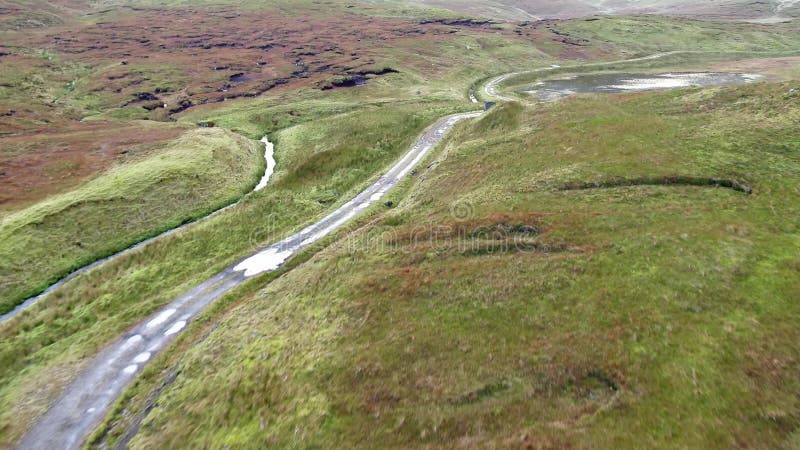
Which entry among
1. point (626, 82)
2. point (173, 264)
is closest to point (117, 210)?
point (173, 264)

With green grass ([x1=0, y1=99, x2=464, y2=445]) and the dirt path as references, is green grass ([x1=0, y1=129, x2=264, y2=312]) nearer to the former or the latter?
the dirt path

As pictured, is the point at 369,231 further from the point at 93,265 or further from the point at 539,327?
the point at 93,265

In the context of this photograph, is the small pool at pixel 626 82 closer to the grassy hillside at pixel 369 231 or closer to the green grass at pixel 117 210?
the grassy hillside at pixel 369 231

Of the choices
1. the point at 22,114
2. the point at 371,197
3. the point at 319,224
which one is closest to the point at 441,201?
the point at 371,197

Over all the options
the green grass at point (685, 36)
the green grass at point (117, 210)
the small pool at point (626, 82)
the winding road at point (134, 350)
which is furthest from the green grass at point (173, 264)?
the green grass at point (685, 36)

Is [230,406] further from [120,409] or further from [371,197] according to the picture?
[371,197]

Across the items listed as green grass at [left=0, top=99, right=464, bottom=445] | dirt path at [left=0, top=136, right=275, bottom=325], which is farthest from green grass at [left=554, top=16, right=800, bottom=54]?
dirt path at [left=0, top=136, right=275, bottom=325]
